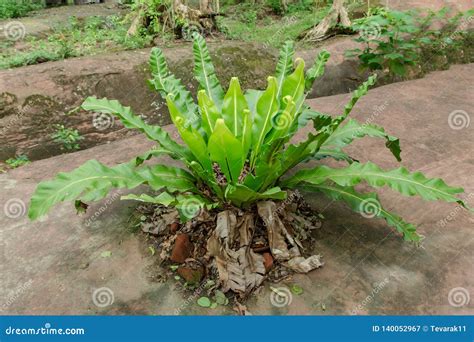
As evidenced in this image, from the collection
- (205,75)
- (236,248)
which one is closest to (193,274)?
(236,248)

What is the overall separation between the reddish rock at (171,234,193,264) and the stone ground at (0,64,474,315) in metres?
0.18

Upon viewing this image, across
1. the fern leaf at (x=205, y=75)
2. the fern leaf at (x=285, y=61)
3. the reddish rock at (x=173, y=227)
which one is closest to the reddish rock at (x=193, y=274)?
the reddish rock at (x=173, y=227)

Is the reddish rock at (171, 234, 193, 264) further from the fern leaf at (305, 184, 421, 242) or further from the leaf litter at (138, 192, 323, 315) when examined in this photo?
the fern leaf at (305, 184, 421, 242)

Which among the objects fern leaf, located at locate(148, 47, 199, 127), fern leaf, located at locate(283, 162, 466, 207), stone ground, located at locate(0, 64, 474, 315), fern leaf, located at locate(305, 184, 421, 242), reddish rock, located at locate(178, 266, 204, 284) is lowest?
stone ground, located at locate(0, 64, 474, 315)

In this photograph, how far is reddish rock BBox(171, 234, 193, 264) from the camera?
9.55ft

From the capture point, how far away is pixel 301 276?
2.82 metres

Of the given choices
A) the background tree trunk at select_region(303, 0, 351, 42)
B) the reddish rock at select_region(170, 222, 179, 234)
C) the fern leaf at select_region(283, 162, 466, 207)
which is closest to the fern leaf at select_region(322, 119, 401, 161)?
the fern leaf at select_region(283, 162, 466, 207)

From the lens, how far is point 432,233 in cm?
312

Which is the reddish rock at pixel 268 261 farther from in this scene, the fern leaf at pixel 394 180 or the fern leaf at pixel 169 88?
the fern leaf at pixel 169 88

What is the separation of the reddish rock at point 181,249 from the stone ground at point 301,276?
18 cm

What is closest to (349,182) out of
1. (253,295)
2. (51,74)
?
(253,295)

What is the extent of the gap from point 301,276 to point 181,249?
898 millimetres

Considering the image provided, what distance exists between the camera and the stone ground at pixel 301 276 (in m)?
2.61

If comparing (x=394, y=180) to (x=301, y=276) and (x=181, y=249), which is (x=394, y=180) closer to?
(x=301, y=276)
